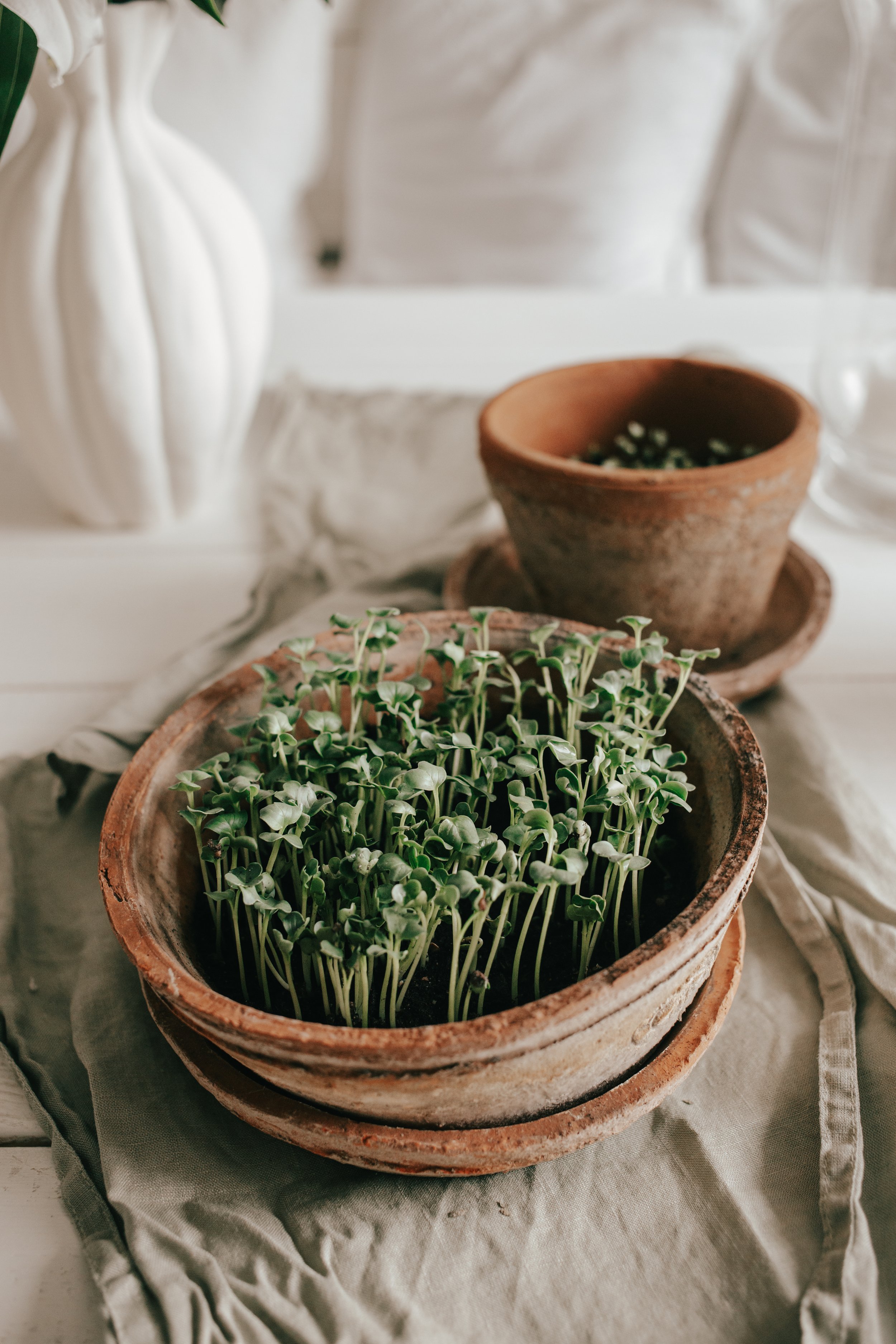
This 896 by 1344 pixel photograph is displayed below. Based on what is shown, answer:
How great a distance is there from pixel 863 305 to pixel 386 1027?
99cm

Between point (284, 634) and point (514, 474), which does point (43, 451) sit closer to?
point (284, 634)

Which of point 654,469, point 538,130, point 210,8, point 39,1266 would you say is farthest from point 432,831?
point 538,130

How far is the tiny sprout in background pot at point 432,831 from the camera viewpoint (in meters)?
0.46

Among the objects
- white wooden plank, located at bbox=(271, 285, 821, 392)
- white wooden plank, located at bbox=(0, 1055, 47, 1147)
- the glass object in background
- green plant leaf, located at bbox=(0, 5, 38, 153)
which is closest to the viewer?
white wooden plank, located at bbox=(0, 1055, 47, 1147)

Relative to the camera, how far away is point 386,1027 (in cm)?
48

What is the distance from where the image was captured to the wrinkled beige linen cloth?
1.44 ft

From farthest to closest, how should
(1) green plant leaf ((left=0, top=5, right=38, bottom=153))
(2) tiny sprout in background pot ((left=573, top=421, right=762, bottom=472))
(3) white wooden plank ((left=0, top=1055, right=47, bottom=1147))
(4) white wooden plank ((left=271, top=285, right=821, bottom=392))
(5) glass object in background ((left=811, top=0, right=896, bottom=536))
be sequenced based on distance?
(4) white wooden plank ((left=271, top=285, right=821, bottom=392)), (5) glass object in background ((left=811, top=0, right=896, bottom=536)), (2) tiny sprout in background pot ((left=573, top=421, right=762, bottom=472)), (1) green plant leaf ((left=0, top=5, right=38, bottom=153)), (3) white wooden plank ((left=0, top=1055, right=47, bottom=1147))

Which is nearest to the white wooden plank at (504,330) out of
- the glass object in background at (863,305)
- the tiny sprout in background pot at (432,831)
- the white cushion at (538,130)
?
the glass object in background at (863,305)

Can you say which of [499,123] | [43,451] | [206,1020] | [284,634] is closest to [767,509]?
[284,634]

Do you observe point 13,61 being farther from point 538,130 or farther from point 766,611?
point 538,130

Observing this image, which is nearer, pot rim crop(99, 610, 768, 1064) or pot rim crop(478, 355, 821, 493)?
pot rim crop(99, 610, 768, 1064)

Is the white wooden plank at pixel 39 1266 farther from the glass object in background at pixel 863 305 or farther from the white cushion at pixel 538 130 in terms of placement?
the white cushion at pixel 538 130

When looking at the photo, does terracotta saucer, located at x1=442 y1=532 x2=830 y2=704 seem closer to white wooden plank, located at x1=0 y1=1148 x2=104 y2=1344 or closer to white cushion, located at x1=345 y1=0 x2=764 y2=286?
white wooden plank, located at x1=0 y1=1148 x2=104 y2=1344

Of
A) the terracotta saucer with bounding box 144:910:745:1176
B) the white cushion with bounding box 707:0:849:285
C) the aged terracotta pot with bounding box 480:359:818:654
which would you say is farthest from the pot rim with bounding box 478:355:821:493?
the white cushion with bounding box 707:0:849:285
